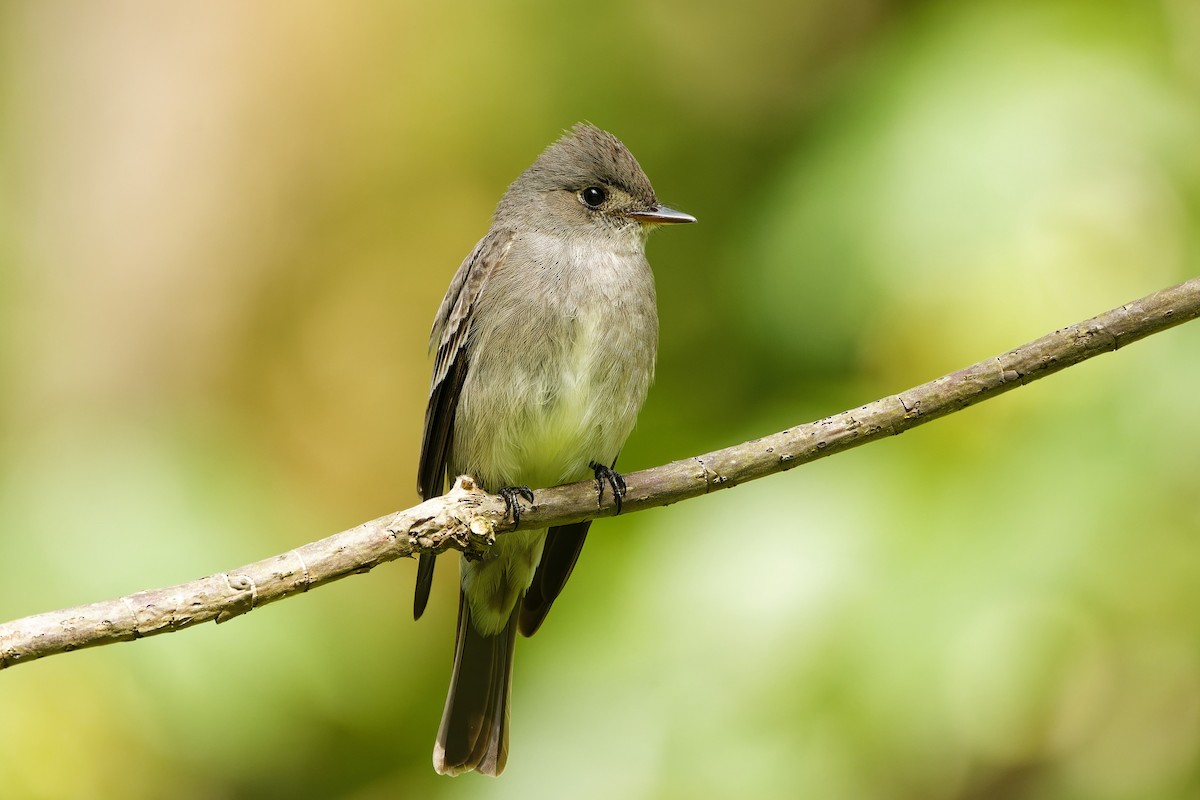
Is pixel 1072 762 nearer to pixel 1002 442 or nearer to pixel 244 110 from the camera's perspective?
pixel 1002 442

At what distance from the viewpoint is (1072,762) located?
138 inches

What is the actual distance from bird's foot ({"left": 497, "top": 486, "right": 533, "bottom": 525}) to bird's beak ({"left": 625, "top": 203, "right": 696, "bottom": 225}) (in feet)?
3.04

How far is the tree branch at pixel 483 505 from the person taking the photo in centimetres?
240

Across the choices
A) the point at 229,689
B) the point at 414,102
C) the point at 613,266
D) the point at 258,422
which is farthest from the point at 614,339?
the point at 414,102

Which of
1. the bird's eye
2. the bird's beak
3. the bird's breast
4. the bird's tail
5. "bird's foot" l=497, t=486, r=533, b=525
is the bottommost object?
the bird's tail

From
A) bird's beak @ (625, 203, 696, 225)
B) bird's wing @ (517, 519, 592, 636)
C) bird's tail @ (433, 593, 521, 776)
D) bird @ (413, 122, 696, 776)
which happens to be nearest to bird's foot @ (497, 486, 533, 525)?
bird @ (413, 122, 696, 776)

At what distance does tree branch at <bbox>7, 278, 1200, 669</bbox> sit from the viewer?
7.89 feet

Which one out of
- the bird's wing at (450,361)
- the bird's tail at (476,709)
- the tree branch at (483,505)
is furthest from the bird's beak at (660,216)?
the bird's tail at (476,709)

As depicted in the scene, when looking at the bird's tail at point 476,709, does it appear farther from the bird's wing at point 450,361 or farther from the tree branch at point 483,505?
the tree branch at point 483,505

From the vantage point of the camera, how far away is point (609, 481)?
325 centimetres

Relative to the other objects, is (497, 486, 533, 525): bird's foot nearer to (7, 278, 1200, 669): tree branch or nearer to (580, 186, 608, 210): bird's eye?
(7, 278, 1200, 669): tree branch

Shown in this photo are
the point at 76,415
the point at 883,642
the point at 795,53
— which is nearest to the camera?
the point at 883,642

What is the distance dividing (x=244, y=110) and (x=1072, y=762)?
3.93 m

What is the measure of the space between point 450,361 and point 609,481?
0.72 meters
